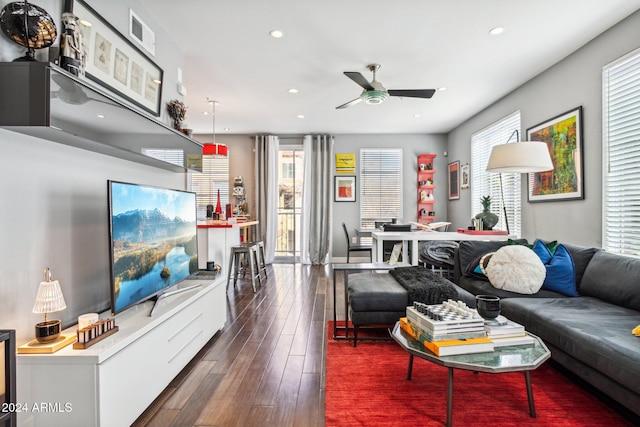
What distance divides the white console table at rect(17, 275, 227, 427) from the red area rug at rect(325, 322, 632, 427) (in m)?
0.96

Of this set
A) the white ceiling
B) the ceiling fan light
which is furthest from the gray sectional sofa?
the ceiling fan light

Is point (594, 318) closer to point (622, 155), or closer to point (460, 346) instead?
point (460, 346)

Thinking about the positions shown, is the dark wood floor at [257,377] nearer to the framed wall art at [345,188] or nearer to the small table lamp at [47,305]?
the small table lamp at [47,305]

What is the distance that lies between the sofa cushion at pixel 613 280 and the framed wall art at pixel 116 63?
365 centimetres

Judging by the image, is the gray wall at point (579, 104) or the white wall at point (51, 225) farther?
the gray wall at point (579, 104)

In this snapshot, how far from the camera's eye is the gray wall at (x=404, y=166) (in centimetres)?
701

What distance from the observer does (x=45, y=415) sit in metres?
1.40

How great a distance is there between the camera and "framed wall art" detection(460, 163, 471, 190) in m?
5.88

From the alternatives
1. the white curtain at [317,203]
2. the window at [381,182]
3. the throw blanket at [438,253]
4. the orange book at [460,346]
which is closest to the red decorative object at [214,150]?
the white curtain at [317,203]

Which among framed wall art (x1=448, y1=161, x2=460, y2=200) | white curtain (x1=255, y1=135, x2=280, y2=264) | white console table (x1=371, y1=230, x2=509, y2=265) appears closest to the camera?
white console table (x1=371, y1=230, x2=509, y2=265)

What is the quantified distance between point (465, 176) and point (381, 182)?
1675 mm

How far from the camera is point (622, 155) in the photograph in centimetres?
281

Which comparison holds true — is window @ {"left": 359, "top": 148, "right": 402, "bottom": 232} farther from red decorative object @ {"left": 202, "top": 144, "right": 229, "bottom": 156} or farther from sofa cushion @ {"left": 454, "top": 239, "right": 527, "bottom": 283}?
sofa cushion @ {"left": 454, "top": 239, "right": 527, "bottom": 283}

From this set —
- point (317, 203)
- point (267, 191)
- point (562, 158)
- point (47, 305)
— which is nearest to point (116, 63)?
point (47, 305)
